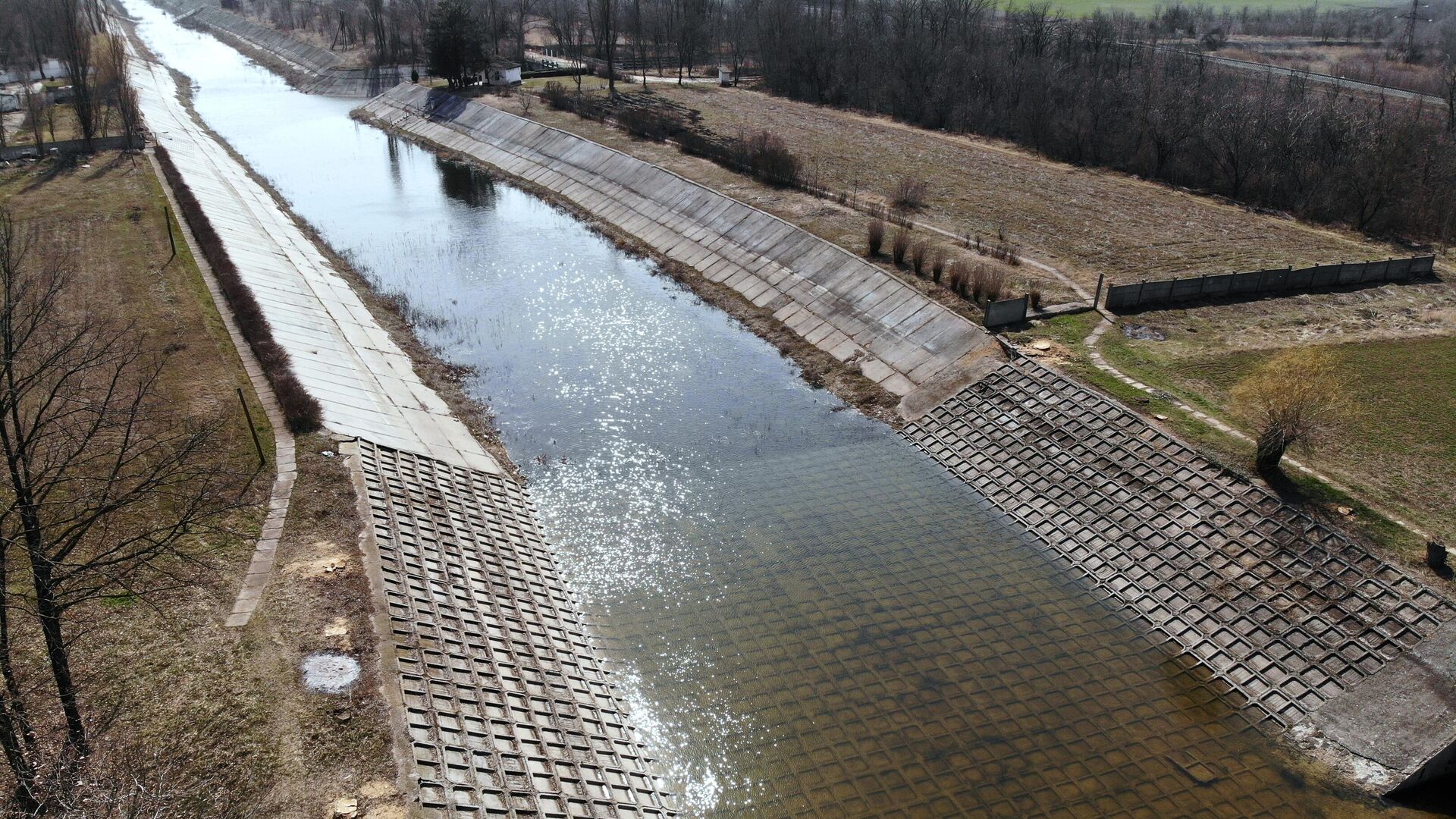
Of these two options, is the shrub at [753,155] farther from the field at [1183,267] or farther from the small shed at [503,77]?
the small shed at [503,77]

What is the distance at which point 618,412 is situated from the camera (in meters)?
35.4

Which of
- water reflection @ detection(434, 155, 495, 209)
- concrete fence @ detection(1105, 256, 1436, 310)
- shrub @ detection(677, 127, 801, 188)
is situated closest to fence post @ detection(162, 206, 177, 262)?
water reflection @ detection(434, 155, 495, 209)

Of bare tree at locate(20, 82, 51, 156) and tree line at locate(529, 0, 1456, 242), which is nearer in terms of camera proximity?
tree line at locate(529, 0, 1456, 242)

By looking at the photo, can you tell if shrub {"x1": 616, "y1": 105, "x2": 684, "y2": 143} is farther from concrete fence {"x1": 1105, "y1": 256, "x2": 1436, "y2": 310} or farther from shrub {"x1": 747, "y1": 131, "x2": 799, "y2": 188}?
concrete fence {"x1": 1105, "y1": 256, "x2": 1436, "y2": 310}

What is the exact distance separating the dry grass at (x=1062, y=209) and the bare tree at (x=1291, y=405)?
15.5m

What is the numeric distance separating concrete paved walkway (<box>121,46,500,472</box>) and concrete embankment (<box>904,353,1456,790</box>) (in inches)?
704

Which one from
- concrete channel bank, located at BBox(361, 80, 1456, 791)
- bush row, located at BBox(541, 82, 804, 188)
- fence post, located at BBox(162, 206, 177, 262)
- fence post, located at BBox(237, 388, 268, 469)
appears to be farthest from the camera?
bush row, located at BBox(541, 82, 804, 188)

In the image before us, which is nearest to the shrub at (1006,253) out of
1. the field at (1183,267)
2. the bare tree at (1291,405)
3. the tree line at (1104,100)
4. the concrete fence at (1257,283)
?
the field at (1183,267)

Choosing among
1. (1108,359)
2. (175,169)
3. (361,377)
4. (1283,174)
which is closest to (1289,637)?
(1108,359)

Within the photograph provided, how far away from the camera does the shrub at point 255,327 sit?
3005cm

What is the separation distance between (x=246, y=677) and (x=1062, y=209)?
48913mm

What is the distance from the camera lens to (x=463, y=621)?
2234 cm

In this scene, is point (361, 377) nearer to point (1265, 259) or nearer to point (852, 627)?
point (852, 627)

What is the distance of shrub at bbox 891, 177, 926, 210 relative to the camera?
54938 millimetres
